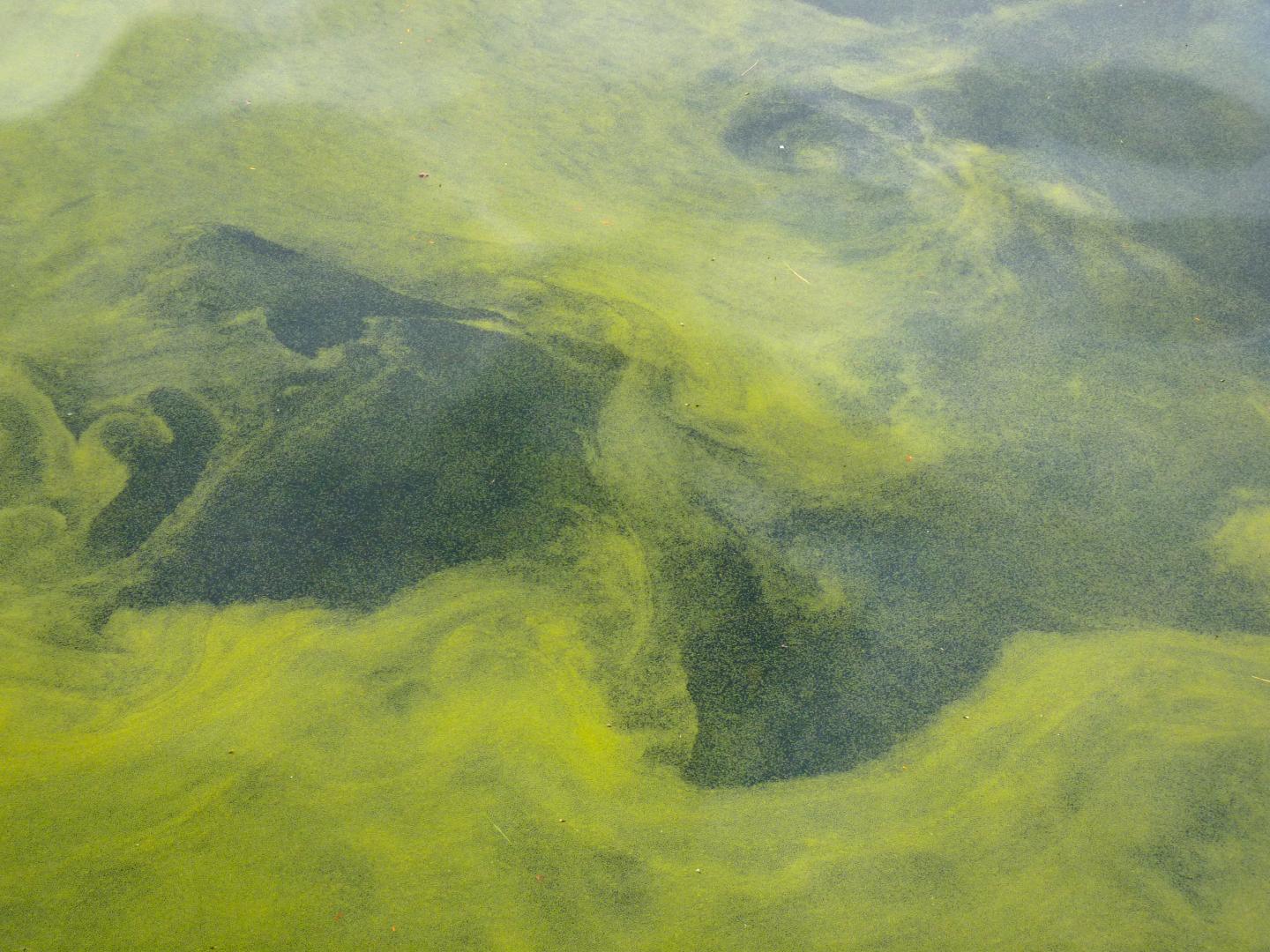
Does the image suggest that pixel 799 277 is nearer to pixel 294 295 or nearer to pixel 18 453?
pixel 294 295

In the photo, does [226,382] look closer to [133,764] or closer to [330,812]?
[133,764]

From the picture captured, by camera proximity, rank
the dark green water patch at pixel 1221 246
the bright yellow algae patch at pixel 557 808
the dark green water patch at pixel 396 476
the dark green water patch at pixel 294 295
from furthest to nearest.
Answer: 1. the dark green water patch at pixel 1221 246
2. the dark green water patch at pixel 294 295
3. the dark green water patch at pixel 396 476
4. the bright yellow algae patch at pixel 557 808

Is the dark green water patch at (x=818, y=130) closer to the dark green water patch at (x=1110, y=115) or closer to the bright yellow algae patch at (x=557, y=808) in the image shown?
the dark green water patch at (x=1110, y=115)

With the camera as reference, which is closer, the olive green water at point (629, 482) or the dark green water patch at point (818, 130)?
the olive green water at point (629, 482)

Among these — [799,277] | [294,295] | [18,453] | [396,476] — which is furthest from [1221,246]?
[18,453]

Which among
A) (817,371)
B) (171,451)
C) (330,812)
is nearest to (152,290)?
(171,451)

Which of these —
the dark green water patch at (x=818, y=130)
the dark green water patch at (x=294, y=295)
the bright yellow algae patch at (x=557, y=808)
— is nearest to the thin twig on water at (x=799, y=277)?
the dark green water patch at (x=818, y=130)

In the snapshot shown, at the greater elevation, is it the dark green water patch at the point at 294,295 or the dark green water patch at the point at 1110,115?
the dark green water patch at the point at 1110,115
